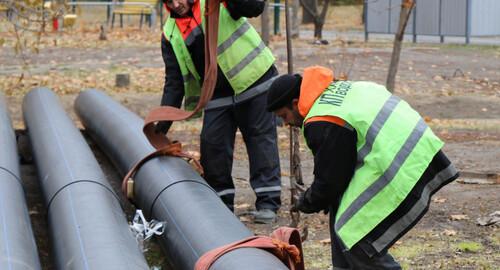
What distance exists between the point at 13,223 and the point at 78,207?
430 millimetres

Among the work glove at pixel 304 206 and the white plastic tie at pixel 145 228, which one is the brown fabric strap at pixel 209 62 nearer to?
the white plastic tie at pixel 145 228

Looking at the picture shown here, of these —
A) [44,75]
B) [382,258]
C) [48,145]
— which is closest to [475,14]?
[44,75]

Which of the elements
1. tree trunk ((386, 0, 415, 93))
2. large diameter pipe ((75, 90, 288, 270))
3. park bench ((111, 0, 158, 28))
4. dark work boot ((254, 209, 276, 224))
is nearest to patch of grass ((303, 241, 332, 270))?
dark work boot ((254, 209, 276, 224))

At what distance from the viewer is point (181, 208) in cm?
591

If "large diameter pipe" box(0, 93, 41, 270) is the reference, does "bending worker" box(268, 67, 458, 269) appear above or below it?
above

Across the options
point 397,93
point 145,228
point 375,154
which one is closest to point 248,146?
point 145,228

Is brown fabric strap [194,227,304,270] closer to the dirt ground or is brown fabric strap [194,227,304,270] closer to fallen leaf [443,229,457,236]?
the dirt ground

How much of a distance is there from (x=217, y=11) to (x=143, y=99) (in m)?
7.44

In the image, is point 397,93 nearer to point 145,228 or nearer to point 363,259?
point 145,228

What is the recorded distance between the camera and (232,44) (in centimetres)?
712

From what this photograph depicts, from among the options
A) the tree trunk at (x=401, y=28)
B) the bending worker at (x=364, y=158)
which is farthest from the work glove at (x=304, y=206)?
the tree trunk at (x=401, y=28)

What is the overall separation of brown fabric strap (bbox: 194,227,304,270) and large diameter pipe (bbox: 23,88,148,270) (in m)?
0.38

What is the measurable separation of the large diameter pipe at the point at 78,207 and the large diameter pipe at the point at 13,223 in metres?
0.16

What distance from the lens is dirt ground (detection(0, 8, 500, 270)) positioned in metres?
6.74
